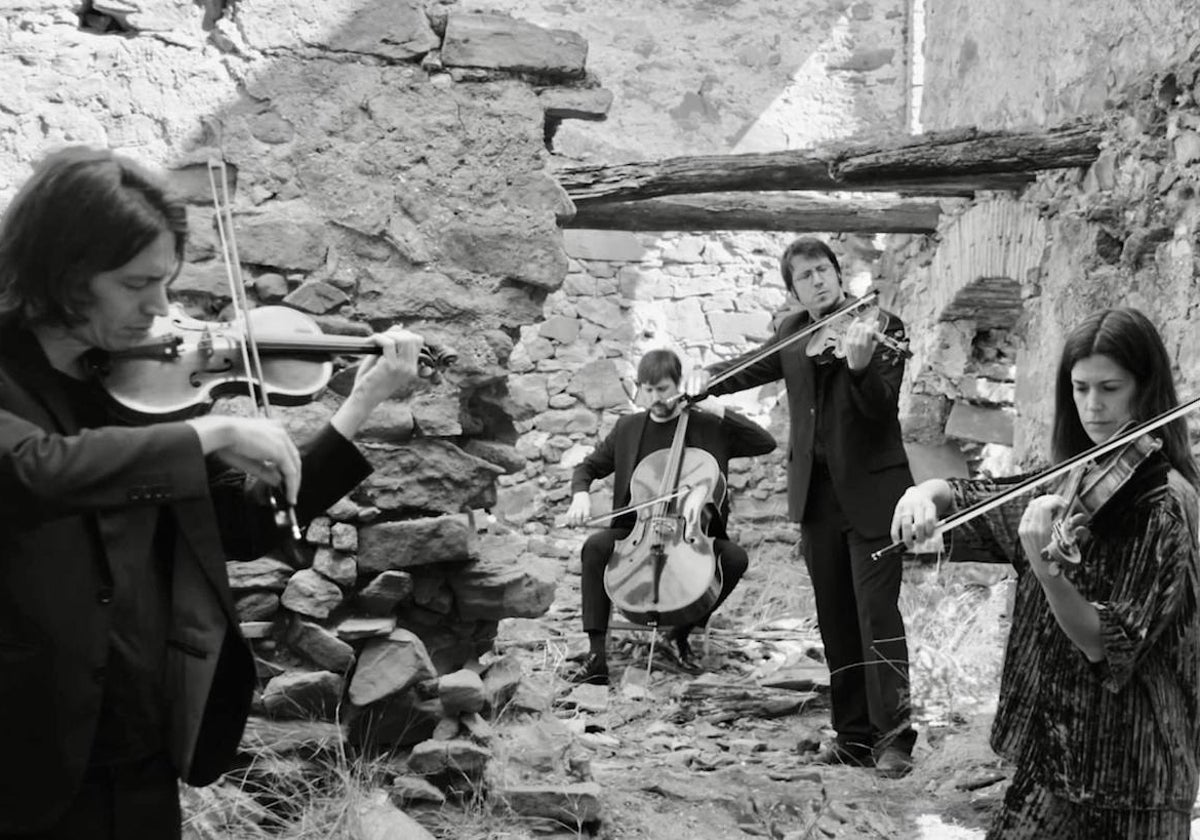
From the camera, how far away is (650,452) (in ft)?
18.1

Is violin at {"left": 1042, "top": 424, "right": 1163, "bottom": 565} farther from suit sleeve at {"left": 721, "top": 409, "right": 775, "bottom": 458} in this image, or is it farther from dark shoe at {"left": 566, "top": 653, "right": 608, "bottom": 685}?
dark shoe at {"left": 566, "top": 653, "right": 608, "bottom": 685}

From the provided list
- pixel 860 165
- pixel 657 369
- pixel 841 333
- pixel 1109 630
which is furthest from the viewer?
pixel 657 369

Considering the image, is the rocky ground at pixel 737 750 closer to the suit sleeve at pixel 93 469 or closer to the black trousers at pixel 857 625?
the black trousers at pixel 857 625

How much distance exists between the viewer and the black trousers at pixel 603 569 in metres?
5.47

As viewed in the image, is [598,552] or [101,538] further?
[598,552]

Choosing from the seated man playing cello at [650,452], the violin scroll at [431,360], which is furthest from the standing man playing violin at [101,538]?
the seated man playing cello at [650,452]

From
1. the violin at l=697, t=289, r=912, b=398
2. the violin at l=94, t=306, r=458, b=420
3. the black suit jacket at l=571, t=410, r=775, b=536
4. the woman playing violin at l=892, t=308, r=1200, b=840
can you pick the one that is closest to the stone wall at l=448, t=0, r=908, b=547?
the black suit jacket at l=571, t=410, r=775, b=536

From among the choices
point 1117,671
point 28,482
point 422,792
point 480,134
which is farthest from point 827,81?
point 28,482

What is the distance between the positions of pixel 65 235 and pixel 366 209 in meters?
2.07

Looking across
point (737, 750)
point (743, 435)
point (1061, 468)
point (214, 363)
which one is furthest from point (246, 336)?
point (743, 435)

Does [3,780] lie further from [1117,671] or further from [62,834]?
[1117,671]

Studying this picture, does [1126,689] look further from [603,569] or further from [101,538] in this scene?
[603,569]

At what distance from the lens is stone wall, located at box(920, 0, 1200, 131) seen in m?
5.09

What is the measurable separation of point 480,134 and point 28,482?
2.44m
